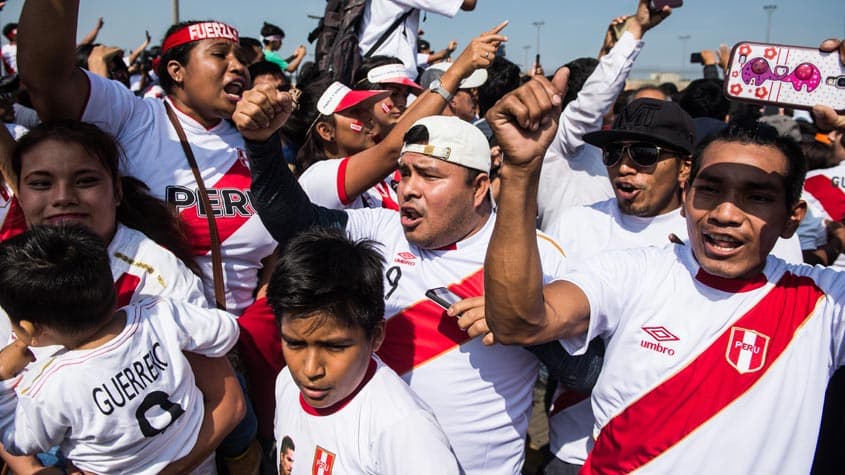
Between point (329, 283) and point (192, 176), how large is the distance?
1.03 meters

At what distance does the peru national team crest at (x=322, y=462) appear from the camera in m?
1.95

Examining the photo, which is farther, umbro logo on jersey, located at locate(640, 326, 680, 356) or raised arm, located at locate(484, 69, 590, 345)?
umbro logo on jersey, located at locate(640, 326, 680, 356)

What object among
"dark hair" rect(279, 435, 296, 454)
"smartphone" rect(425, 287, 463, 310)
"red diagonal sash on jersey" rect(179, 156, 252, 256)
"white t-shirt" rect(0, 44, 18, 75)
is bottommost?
"dark hair" rect(279, 435, 296, 454)

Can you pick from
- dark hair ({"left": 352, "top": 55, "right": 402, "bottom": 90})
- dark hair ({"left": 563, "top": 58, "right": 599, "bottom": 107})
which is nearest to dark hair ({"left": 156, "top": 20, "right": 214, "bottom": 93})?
dark hair ({"left": 352, "top": 55, "right": 402, "bottom": 90})

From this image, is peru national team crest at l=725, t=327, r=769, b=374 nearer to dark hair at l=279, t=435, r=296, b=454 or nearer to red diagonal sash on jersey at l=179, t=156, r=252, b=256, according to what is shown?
dark hair at l=279, t=435, r=296, b=454

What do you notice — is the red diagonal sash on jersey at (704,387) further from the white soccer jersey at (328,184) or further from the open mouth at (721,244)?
the white soccer jersey at (328,184)

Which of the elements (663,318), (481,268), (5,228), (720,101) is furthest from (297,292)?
(720,101)

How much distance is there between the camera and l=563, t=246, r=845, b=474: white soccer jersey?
1.82m

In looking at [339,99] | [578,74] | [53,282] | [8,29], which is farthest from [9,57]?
[53,282]

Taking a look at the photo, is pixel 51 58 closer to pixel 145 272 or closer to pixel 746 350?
pixel 145 272

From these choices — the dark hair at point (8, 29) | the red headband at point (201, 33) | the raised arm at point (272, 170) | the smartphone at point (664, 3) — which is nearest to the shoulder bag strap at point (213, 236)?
the raised arm at point (272, 170)

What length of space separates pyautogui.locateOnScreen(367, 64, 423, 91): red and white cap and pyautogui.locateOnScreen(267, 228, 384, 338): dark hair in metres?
2.08

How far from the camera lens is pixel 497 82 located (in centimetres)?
542

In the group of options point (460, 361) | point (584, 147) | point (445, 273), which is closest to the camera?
point (460, 361)
